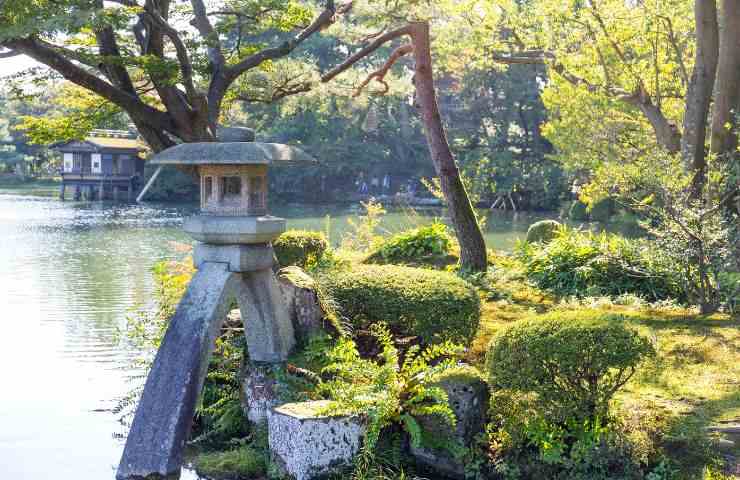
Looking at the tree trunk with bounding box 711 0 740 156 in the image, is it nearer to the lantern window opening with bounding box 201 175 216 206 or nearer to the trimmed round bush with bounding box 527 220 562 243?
the trimmed round bush with bounding box 527 220 562 243

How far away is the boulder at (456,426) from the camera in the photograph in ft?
18.9

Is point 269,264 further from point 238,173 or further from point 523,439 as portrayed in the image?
point 523,439

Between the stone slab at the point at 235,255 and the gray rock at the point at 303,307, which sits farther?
the gray rock at the point at 303,307

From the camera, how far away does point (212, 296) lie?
612 centimetres

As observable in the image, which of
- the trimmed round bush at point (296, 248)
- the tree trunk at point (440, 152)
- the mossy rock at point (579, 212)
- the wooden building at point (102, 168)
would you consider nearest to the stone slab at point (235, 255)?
the trimmed round bush at point (296, 248)

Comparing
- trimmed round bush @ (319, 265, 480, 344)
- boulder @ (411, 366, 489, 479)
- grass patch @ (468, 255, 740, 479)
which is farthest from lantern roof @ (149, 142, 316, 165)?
grass patch @ (468, 255, 740, 479)

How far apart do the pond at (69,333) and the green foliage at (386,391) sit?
1421mm

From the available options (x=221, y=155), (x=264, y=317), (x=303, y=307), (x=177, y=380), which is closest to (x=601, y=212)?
(x=303, y=307)

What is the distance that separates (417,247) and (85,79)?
593 cm

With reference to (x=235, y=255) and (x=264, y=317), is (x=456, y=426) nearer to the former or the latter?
(x=264, y=317)

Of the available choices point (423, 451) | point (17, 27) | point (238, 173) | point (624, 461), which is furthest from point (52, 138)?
point (624, 461)

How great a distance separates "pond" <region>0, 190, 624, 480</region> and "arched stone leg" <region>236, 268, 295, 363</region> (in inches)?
46.6

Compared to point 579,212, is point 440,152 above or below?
above

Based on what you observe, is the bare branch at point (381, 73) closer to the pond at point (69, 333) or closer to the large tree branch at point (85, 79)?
the pond at point (69, 333)
